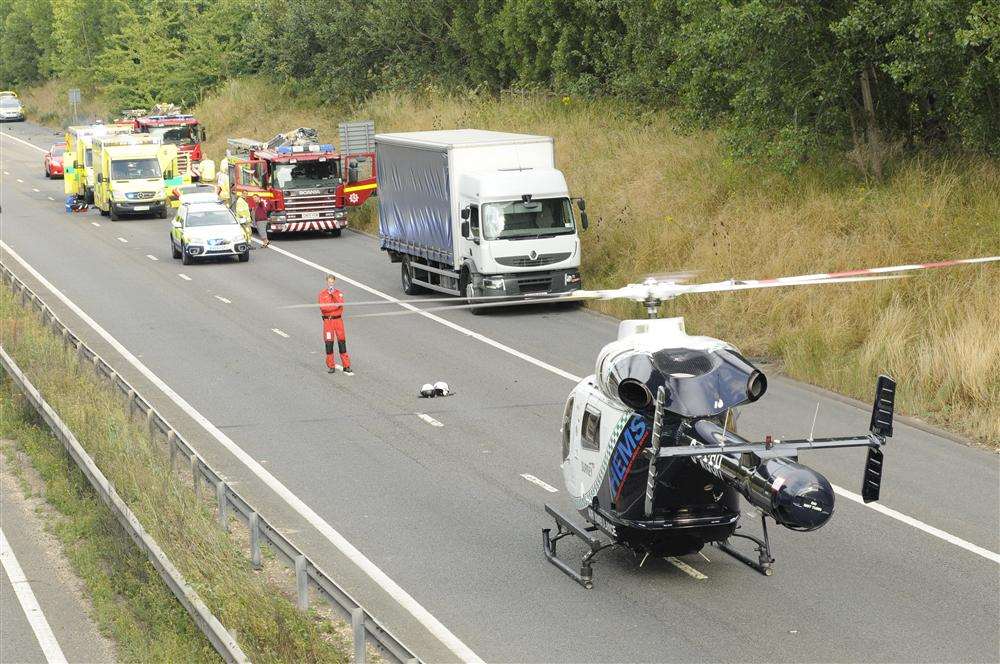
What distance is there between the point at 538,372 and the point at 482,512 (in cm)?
696

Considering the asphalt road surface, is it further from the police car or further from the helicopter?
the police car

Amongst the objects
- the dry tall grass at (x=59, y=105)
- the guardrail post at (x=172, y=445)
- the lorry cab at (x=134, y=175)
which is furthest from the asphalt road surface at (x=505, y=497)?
the dry tall grass at (x=59, y=105)

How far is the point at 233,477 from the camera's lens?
16.5m

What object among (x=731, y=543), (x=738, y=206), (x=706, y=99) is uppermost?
(x=706, y=99)

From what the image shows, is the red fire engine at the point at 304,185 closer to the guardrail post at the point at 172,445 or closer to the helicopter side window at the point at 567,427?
the guardrail post at the point at 172,445

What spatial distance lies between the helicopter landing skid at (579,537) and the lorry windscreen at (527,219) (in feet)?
42.0

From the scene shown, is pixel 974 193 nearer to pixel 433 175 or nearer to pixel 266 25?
pixel 433 175

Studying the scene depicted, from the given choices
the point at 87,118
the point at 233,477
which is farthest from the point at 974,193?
the point at 87,118

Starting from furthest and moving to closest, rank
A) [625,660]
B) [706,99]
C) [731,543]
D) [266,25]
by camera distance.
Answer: [266,25] < [706,99] < [731,543] < [625,660]

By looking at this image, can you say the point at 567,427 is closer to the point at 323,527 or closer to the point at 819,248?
the point at 323,527

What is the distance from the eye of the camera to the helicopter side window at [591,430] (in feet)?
41.7

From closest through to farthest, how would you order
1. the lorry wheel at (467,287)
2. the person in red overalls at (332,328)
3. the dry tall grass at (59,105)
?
the person in red overalls at (332,328), the lorry wheel at (467,287), the dry tall grass at (59,105)

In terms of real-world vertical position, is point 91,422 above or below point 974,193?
below

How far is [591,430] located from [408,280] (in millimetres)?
17128
